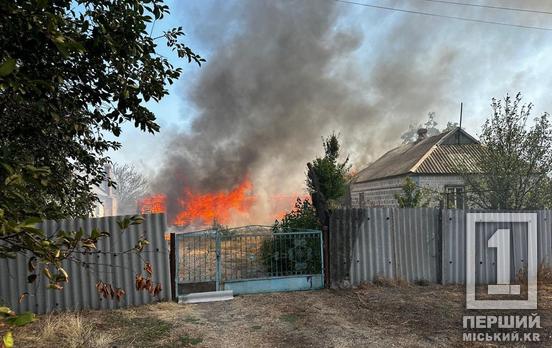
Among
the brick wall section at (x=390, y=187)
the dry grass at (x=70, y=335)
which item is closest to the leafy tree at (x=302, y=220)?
the dry grass at (x=70, y=335)

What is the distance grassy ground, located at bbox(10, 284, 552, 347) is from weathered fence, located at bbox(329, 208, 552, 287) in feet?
2.23

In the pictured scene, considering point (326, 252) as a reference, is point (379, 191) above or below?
above

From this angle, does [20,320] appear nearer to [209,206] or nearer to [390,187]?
[390,187]

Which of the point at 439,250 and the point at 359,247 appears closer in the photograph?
the point at 359,247

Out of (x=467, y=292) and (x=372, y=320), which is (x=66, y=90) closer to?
(x=372, y=320)

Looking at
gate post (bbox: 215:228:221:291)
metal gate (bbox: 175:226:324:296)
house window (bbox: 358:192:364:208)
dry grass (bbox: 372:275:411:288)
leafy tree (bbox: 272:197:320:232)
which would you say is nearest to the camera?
gate post (bbox: 215:228:221:291)

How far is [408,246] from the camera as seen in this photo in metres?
8.49

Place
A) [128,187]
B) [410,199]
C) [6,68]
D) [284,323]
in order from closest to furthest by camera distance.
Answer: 1. [6,68]
2. [284,323]
3. [410,199]
4. [128,187]

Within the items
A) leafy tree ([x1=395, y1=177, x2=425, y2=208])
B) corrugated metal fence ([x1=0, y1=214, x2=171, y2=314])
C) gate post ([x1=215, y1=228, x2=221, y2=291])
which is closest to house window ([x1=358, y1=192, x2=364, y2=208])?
leafy tree ([x1=395, y1=177, x2=425, y2=208])

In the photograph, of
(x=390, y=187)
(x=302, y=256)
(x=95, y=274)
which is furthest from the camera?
(x=390, y=187)

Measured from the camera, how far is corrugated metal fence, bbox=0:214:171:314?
6.53 metres

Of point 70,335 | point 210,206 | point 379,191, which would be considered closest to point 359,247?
point 70,335

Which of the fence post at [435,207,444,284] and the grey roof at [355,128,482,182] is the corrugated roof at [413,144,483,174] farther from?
the fence post at [435,207,444,284]

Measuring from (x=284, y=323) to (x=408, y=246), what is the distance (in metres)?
3.91
